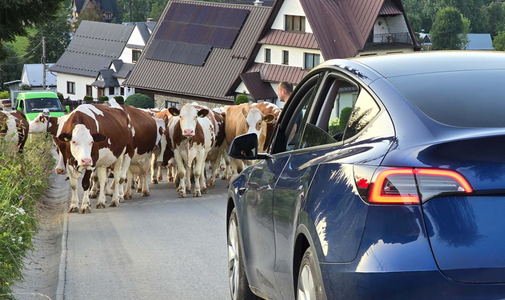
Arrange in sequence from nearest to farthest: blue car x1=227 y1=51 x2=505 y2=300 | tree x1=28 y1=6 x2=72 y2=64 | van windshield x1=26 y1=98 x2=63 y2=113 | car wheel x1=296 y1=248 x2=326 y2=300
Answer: blue car x1=227 y1=51 x2=505 y2=300, car wheel x1=296 y1=248 x2=326 y2=300, van windshield x1=26 y1=98 x2=63 y2=113, tree x1=28 y1=6 x2=72 y2=64

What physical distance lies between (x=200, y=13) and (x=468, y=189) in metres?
59.8

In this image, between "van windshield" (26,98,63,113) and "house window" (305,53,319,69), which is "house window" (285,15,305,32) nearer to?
"house window" (305,53,319,69)

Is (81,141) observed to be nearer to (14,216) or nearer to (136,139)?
(136,139)

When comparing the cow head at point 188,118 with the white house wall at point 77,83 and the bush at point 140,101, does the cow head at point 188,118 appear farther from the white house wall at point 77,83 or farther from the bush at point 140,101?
the white house wall at point 77,83

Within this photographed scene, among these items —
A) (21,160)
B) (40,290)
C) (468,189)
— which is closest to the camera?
(468,189)

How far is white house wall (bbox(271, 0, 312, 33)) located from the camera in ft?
177

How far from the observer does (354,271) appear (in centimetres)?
340

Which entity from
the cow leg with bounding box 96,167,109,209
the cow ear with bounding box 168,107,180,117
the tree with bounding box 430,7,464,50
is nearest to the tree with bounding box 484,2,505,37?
the tree with bounding box 430,7,464,50

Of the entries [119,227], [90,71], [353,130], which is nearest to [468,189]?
[353,130]

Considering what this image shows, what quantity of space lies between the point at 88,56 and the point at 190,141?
7968cm

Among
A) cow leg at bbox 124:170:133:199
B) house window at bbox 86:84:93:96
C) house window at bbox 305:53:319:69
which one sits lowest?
house window at bbox 86:84:93:96

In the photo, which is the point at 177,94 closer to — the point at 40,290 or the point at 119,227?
the point at 119,227

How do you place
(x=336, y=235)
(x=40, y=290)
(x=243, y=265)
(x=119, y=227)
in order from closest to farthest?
(x=336, y=235)
(x=243, y=265)
(x=40, y=290)
(x=119, y=227)

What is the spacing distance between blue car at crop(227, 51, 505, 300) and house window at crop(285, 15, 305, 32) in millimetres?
50309
